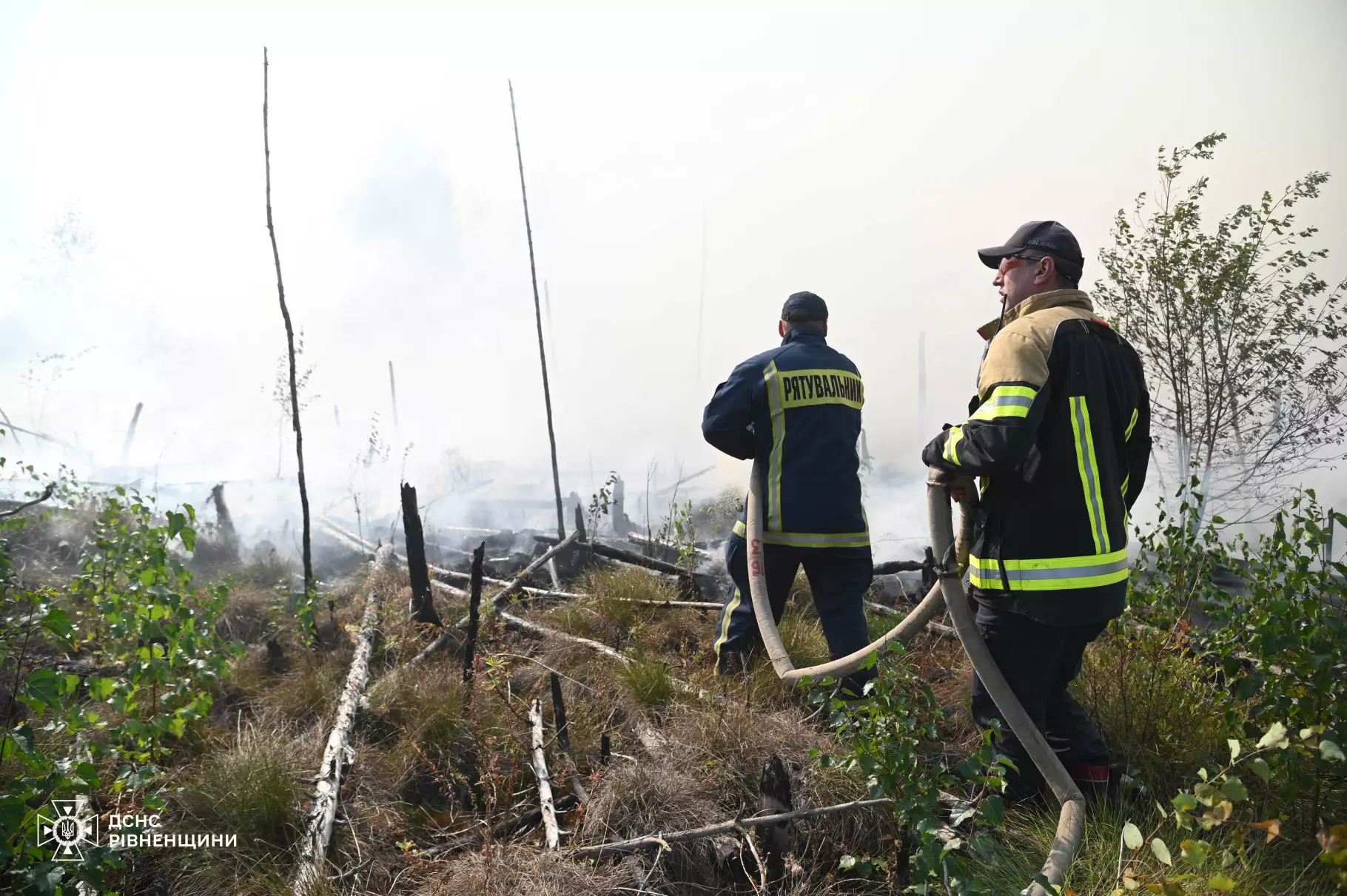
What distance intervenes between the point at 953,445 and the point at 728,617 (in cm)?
191

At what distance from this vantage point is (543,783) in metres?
3.14

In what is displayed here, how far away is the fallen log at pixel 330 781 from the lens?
272cm

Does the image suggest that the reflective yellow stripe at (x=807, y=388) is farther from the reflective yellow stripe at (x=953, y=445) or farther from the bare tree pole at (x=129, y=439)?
the bare tree pole at (x=129, y=439)

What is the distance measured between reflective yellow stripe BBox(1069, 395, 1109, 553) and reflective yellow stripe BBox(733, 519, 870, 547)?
4.72 feet

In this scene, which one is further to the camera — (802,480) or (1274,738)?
(802,480)

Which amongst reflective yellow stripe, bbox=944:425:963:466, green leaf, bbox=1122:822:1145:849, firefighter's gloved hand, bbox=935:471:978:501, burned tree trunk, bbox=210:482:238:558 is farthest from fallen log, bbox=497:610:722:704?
burned tree trunk, bbox=210:482:238:558

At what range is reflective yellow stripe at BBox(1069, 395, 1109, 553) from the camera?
246cm

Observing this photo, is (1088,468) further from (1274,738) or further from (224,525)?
(224,525)

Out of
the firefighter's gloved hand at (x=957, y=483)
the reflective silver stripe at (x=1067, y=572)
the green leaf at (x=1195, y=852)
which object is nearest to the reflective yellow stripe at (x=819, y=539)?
the firefighter's gloved hand at (x=957, y=483)

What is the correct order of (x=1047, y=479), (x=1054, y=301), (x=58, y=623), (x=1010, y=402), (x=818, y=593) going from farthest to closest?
Result: (x=818, y=593), (x=1054, y=301), (x=1047, y=479), (x=1010, y=402), (x=58, y=623)

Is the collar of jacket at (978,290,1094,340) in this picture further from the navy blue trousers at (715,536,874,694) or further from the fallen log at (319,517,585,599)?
the fallen log at (319,517,585,599)

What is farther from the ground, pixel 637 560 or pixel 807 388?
pixel 807 388

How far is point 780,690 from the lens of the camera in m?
3.77

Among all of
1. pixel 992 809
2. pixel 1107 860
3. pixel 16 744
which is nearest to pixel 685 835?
pixel 992 809
